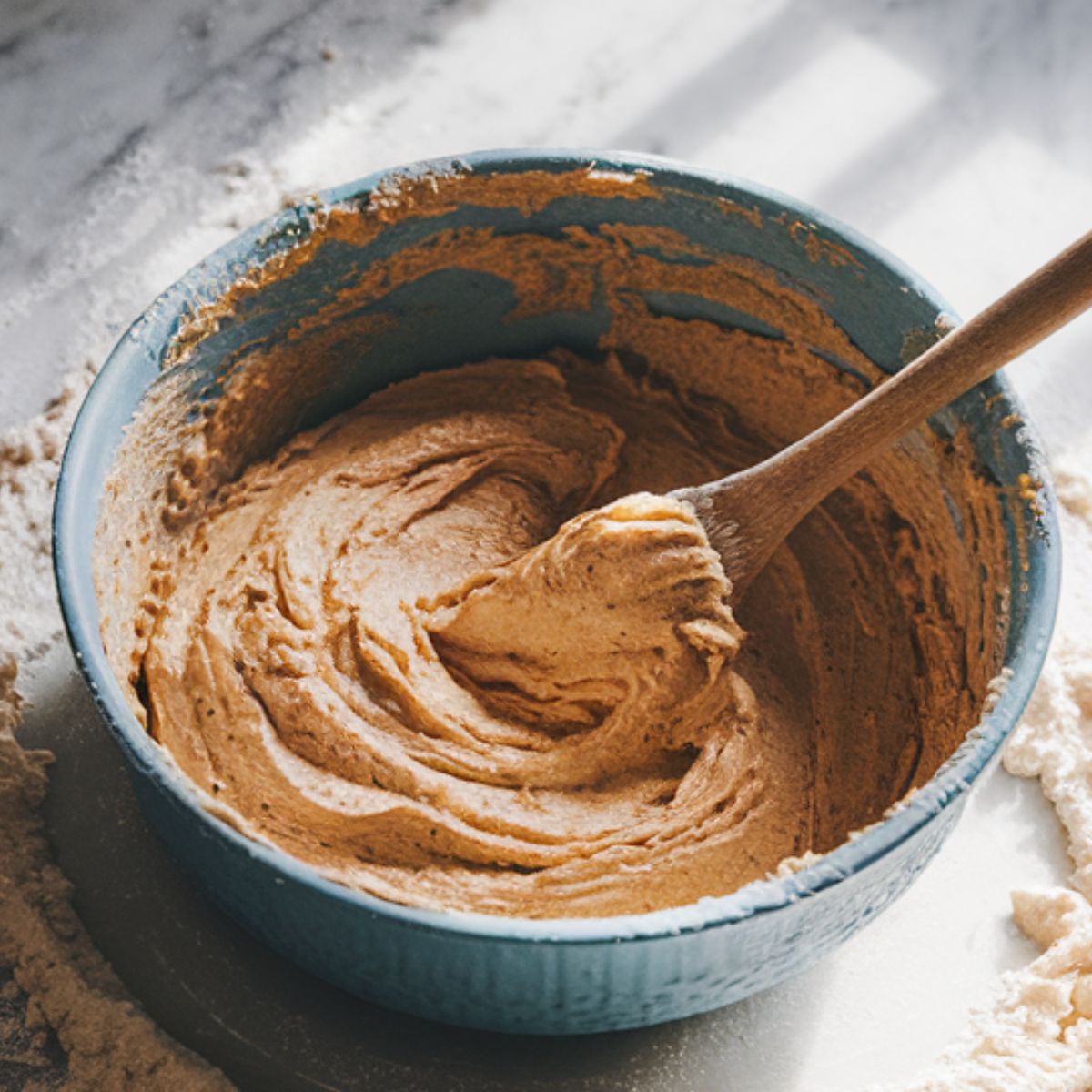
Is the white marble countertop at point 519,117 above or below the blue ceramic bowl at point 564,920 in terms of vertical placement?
above

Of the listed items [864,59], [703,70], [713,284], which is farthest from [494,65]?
[713,284]

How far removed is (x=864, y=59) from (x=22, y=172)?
4.68 ft

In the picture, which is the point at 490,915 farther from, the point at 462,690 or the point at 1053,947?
the point at 1053,947

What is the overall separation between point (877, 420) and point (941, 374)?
0.29ft

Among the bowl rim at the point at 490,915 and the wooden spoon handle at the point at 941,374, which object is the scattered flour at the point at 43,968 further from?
the wooden spoon handle at the point at 941,374

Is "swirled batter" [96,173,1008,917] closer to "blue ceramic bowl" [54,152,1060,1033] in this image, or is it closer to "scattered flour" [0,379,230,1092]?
"blue ceramic bowl" [54,152,1060,1033]

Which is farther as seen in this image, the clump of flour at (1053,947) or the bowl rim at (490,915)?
the clump of flour at (1053,947)

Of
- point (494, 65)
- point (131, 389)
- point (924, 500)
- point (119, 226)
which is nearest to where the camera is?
point (131, 389)

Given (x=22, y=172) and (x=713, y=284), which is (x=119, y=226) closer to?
(x=22, y=172)

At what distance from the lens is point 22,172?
7.88 ft

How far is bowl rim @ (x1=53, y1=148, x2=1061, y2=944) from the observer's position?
1.38 metres

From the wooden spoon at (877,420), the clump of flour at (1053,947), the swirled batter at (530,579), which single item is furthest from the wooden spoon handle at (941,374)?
the clump of flour at (1053,947)

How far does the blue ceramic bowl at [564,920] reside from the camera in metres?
1.39

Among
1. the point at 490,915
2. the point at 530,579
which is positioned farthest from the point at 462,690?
the point at 490,915
